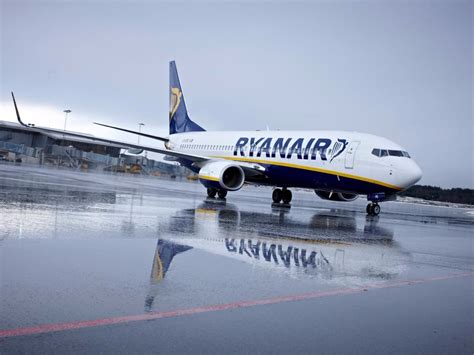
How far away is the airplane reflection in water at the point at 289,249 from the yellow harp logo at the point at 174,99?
1870cm

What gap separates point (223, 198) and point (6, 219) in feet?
43.0

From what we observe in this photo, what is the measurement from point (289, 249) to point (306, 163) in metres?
11.8

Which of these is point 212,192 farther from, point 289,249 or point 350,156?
point 289,249

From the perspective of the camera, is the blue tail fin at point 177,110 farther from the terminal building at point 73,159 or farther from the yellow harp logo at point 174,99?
the terminal building at point 73,159

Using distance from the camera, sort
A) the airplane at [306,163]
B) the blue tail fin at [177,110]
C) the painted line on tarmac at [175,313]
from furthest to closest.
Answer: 1. the blue tail fin at [177,110]
2. the airplane at [306,163]
3. the painted line on tarmac at [175,313]

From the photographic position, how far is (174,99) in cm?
2825

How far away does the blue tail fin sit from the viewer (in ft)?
90.5

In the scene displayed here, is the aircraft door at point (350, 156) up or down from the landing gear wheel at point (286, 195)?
up

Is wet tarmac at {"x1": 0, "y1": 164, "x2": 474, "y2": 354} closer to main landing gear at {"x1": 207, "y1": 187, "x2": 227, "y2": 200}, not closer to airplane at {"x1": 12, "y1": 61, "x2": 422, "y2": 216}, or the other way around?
airplane at {"x1": 12, "y1": 61, "x2": 422, "y2": 216}

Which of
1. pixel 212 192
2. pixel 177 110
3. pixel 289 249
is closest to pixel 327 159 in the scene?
pixel 212 192

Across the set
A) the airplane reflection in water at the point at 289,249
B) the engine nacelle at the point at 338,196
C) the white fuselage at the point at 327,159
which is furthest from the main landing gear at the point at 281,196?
the airplane reflection in water at the point at 289,249

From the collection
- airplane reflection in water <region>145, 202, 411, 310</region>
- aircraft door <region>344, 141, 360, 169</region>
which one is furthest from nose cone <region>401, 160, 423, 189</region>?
airplane reflection in water <region>145, 202, 411, 310</region>

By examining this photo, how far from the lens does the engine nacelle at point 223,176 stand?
1856 centimetres

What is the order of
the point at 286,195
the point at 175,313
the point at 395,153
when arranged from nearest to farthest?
the point at 175,313 → the point at 395,153 → the point at 286,195
